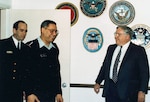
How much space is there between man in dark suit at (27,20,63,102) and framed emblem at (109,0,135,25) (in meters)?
0.70

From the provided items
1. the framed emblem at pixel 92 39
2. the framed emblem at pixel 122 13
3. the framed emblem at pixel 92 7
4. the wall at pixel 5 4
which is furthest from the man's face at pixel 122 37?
the wall at pixel 5 4

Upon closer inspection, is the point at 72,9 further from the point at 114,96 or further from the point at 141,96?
the point at 141,96

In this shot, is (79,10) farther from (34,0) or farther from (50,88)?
(50,88)

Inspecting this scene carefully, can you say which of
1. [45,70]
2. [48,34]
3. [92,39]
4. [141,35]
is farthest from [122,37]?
[45,70]

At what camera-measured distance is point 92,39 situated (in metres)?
3.40

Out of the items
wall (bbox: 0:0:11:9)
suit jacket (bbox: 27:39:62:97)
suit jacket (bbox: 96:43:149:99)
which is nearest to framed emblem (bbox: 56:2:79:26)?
suit jacket (bbox: 27:39:62:97)

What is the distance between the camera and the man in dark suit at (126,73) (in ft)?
10.4

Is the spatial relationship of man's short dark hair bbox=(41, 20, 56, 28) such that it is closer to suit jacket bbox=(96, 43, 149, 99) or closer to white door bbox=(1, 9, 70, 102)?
white door bbox=(1, 9, 70, 102)

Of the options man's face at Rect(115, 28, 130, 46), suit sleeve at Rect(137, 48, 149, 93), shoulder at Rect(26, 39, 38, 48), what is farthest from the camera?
shoulder at Rect(26, 39, 38, 48)

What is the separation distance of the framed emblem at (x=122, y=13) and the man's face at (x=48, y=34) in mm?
700

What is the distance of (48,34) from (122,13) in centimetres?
91

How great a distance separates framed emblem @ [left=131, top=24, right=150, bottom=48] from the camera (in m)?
3.26

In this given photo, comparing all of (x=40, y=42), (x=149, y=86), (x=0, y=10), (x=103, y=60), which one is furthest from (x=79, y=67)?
(x=0, y=10)

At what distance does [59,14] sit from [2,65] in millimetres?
903
